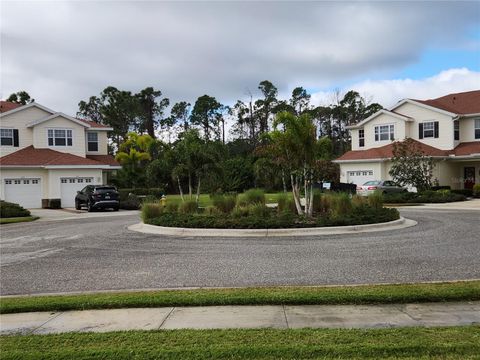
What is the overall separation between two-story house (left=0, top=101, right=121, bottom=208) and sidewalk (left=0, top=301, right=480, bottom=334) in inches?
1095

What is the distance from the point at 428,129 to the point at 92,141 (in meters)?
28.1

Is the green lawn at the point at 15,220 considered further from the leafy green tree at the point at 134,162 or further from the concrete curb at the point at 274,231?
the leafy green tree at the point at 134,162

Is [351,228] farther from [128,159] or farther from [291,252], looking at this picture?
[128,159]

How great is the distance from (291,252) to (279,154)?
6.61m

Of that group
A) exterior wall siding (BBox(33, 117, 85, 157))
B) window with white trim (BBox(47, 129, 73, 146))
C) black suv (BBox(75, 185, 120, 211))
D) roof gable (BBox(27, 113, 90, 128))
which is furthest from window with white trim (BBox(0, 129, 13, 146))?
black suv (BBox(75, 185, 120, 211))

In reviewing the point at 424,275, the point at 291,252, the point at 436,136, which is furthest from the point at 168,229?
the point at 436,136

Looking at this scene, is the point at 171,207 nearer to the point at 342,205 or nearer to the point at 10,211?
the point at 342,205

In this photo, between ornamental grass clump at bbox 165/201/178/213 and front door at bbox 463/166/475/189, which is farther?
front door at bbox 463/166/475/189

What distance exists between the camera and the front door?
3562cm

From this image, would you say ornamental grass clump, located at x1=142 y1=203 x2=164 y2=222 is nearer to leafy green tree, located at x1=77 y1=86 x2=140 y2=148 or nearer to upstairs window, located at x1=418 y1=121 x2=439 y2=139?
upstairs window, located at x1=418 y1=121 x2=439 y2=139

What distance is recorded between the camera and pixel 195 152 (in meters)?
21.3

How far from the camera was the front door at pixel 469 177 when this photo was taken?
35616 mm

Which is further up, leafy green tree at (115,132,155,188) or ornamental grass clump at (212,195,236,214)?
leafy green tree at (115,132,155,188)

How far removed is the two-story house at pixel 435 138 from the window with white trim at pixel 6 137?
26.7m
